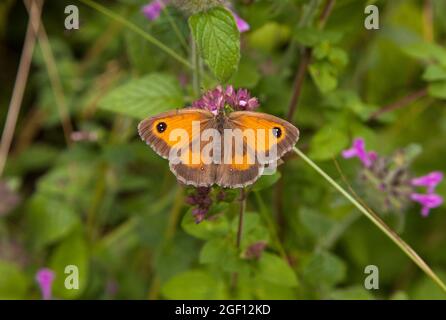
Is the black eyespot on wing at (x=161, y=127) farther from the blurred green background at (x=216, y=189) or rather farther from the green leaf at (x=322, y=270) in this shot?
the green leaf at (x=322, y=270)

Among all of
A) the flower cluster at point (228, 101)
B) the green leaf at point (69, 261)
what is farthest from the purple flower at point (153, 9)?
the green leaf at point (69, 261)

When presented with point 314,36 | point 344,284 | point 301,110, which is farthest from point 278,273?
point 301,110

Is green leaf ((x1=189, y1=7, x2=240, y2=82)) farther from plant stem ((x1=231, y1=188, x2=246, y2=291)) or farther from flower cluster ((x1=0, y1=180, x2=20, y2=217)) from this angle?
flower cluster ((x1=0, y1=180, x2=20, y2=217))

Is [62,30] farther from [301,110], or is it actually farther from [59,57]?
[301,110]

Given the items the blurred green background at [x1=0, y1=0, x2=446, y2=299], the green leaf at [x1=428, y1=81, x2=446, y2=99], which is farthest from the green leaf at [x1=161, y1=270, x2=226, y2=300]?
the green leaf at [x1=428, y1=81, x2=446, y2=99]

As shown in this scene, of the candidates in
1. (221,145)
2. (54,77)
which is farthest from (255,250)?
(54,77)

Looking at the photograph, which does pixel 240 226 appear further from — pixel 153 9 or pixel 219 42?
pixel 153 9
